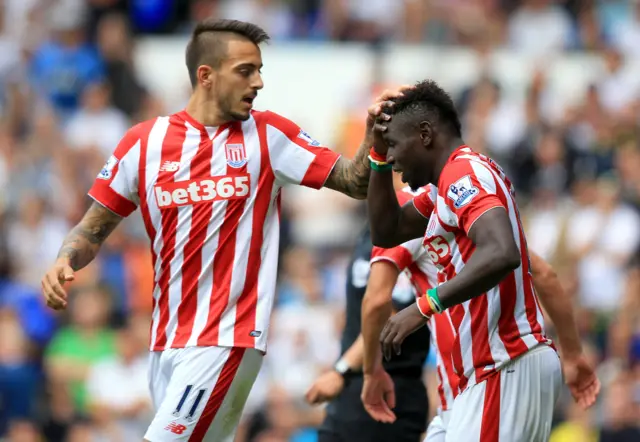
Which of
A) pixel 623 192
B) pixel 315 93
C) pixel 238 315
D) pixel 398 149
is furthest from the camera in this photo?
pixel 315 93

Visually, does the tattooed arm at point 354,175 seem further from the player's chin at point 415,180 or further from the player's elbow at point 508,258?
the player's elbow at point 508,258

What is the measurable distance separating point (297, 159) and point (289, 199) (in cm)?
816

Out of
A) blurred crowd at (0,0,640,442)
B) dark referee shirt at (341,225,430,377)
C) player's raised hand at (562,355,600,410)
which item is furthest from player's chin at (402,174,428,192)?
blurred crowd at (0,0,640,442)

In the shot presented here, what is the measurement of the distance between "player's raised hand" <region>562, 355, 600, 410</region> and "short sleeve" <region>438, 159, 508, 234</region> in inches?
65.1

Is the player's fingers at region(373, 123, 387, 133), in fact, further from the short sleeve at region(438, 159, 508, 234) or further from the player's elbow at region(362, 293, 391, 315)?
the player's elbow at region(362, 293, 391, 315)

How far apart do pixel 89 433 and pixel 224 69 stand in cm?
574

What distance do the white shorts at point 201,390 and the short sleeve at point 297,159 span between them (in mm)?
947

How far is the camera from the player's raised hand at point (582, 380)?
274 inches

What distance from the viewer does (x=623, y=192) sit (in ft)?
43.9

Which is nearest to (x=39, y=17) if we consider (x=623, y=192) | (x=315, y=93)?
(x=315, y=93)

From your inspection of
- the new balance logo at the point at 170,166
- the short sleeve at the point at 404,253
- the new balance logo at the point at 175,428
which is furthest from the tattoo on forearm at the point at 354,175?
the new balance logo at the point at 175,428

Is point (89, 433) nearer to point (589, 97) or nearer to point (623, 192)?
point (623, 192)

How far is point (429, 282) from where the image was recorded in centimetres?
682

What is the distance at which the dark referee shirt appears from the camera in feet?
24.5
